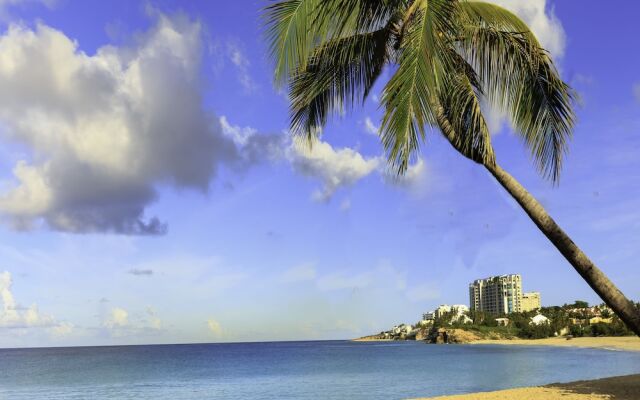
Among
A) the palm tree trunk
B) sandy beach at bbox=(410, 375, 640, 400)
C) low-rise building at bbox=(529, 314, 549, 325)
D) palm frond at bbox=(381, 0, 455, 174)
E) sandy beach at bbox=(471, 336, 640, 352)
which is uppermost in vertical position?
palm frond at bbox=(381, 0, 455, 174)

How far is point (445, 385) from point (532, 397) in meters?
19.3

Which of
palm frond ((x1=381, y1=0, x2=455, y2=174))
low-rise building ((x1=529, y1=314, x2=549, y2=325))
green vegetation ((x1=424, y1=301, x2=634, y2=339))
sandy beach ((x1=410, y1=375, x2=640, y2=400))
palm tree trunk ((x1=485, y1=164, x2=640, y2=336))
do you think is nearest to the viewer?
palm frond ((x1=381, y1=0, x2=455, y2=174))

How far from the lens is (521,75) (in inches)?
332

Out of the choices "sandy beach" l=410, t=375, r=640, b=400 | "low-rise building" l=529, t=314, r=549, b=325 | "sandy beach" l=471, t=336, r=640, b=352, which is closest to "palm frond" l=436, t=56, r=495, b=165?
"sandy beach" l=410, t=375, r=640, b=400

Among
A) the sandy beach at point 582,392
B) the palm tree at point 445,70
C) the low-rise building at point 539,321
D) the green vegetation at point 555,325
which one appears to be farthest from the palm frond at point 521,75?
the low-rise building at point 539,321

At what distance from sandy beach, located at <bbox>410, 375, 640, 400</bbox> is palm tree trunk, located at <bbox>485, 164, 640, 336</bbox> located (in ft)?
25.8

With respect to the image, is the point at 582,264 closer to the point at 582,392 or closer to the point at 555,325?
the point at 582,392

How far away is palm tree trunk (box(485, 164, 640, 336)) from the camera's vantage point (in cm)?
742

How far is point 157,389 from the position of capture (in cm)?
4359

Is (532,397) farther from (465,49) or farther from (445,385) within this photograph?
(445,385)

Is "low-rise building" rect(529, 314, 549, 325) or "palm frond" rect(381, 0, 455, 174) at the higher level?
"palm frond" rect(381, 0, 455, 174)

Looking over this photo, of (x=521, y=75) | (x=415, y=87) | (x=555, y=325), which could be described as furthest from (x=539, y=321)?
(x=415, y=87)

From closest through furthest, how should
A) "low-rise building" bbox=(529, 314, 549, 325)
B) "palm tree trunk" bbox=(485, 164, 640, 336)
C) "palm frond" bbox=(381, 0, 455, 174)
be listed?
"palm frond" bbox=(381, 0, 455, 174)
"palm tree trunk" bbox=(485, 164, 640, 336)
"low-rise building" bbox=(529, 314, 549, 325)

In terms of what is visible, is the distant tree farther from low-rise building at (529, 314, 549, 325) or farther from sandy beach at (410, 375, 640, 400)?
sandy beach at (410, 375, 640, 400)
